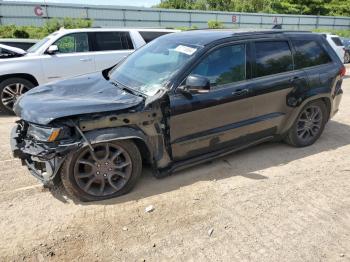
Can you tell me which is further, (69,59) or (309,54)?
(69,59)

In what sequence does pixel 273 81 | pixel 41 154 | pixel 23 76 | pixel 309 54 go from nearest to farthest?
pixel 41 154 < pixel 273 81 < pixel 309 54 < pixel 23 76

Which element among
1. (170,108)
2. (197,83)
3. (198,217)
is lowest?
(198,217)

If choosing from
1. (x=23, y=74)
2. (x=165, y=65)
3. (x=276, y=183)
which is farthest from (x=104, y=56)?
(x=276, y=183)

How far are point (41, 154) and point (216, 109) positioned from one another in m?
2.02

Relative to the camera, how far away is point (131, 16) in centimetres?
2930

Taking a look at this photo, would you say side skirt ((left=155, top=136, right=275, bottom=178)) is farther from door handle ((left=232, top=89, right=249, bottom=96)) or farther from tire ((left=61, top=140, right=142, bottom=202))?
door handle ((left=232, top=89, right=249, bottom=96))

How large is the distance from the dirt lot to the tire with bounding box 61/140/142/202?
130 mm

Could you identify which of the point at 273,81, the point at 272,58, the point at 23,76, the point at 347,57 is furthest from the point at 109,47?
the point at 347,57

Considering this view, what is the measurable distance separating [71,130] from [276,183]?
2485mm

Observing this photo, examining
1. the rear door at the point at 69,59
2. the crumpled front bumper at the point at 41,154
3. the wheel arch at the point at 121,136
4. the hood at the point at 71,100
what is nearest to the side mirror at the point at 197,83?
the hood at the point at 71,100

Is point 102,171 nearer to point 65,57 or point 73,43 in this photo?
point 65,57

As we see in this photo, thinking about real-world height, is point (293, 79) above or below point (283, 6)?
below

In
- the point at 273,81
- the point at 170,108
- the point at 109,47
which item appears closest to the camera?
the point at 170,108

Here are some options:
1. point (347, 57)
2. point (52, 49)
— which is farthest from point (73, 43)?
point (347, 57)
